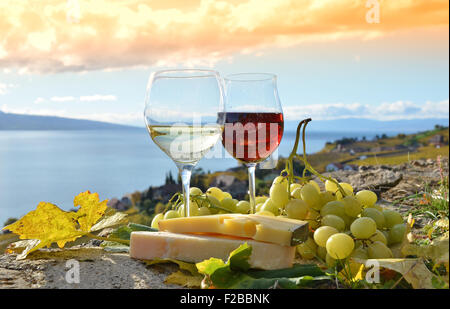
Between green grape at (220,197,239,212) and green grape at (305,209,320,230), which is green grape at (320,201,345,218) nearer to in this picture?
green grape at (305,209,320,230)

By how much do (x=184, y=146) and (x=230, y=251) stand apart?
39cm

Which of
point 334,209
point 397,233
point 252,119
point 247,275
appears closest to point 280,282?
point 247,275

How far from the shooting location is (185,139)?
1585mm

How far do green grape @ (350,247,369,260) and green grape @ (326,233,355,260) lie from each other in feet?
0.15

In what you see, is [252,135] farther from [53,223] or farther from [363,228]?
[53,223]

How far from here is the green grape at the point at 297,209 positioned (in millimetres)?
1633

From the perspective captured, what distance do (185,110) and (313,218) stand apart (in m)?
0.58

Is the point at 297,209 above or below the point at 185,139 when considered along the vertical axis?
below

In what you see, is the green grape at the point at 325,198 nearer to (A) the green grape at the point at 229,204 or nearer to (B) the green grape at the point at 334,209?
(B) the green grape at the point at 334,209

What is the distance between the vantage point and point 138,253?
1.54 meters

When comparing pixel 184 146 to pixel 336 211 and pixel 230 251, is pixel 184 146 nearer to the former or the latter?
pixel 230 251

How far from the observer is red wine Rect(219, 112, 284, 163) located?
1844mm
